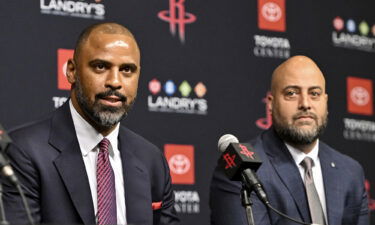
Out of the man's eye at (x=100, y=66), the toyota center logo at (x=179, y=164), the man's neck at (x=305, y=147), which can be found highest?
the man's eye at (x=100, y=66)

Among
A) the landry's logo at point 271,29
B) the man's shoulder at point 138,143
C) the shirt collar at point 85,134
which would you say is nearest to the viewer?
the shirt collar at point 85,134

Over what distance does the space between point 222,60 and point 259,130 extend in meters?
0.53

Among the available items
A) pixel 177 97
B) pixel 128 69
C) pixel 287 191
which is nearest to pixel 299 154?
pixel 287 191

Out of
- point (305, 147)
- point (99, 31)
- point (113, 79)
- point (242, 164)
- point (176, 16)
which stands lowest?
point (305, 147)

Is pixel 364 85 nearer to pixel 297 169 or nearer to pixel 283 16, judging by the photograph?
pixel 283 16

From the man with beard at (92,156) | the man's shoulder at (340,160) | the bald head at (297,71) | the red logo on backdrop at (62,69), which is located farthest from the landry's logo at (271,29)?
the man with beard at (92,156)

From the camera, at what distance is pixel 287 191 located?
13.4ft

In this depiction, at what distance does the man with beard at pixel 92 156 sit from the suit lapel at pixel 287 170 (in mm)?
767

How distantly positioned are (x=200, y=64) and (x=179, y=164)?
0.68m

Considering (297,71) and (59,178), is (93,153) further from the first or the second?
(297,71)

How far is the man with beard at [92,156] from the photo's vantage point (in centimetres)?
328

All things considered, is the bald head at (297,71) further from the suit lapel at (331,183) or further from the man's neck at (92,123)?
the man's neck at (92,123)

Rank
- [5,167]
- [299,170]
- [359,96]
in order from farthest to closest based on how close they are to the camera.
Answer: [359,96] → [299,170] → [5,167]

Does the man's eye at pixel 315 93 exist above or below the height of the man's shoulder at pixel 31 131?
above
